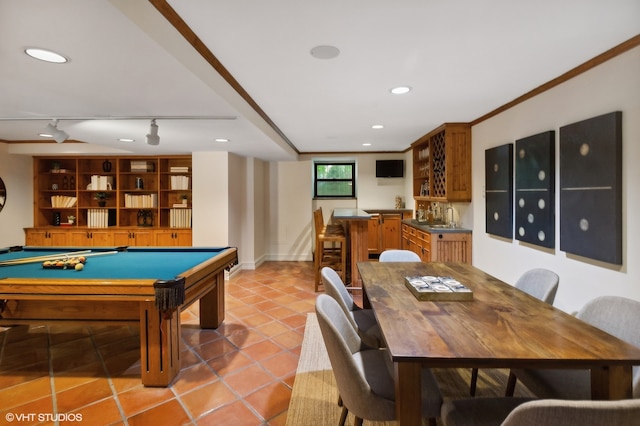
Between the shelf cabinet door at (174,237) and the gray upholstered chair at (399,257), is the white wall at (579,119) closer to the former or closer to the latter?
the gray upholstered chair at (399,257)

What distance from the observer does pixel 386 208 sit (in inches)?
261

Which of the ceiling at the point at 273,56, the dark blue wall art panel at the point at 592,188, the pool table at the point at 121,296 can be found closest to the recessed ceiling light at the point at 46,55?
the ceiling at the point at 273,56

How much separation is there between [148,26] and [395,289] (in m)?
1.98

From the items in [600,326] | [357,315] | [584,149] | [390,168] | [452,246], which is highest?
[390,168]

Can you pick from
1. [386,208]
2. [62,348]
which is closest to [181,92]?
[62,348]

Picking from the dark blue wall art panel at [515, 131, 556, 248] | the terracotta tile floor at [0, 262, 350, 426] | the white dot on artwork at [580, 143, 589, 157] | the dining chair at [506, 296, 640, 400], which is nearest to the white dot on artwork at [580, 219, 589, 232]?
the dark blue wall art panel at [515, 131, 556, 248]

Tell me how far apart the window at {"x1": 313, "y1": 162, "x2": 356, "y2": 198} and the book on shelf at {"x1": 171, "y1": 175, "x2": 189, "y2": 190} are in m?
2.72

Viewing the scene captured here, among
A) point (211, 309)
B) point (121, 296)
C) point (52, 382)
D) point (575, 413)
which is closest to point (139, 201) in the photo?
point (211, 309)

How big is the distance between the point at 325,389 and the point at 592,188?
2.39 metres

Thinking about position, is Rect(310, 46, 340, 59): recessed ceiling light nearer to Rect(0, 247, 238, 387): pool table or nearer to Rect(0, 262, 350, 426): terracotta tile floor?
Rect(0, 247, 238, 387): pool table

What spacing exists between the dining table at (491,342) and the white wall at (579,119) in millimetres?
917

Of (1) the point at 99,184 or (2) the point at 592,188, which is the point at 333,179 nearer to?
(1) the point at 99,184

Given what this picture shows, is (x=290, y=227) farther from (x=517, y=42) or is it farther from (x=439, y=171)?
(x=517, y=42)

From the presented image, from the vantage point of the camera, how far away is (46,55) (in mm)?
1654
